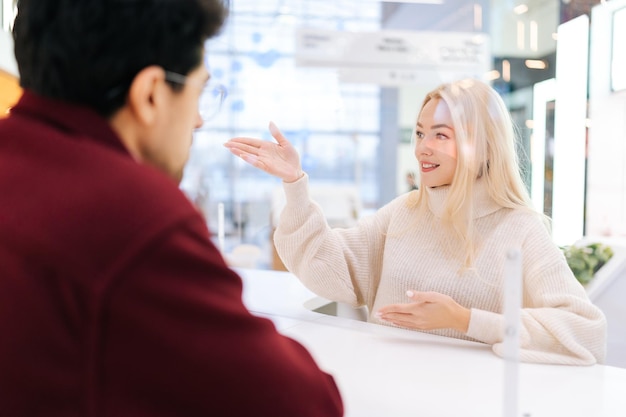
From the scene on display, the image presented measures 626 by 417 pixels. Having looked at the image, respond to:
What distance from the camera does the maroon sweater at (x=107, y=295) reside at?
46 centimetres

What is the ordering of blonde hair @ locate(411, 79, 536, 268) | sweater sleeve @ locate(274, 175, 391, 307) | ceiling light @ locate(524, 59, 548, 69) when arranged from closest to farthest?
blonde hair @ locate(411, 79, 536, 268), sweater sleeve @ locate(274, 175, 391, 307), ceiling light @ locate(524, 59, 548, 69)

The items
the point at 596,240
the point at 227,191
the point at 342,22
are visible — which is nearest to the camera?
the point at 596,240

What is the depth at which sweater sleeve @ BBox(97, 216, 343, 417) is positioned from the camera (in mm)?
469

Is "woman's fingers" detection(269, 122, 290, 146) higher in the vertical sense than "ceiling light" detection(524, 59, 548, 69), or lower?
lower

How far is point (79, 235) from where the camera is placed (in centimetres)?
46

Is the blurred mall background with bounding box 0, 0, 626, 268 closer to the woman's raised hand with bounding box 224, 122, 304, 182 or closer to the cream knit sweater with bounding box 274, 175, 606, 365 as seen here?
the cream knit sweater with bounding box 274, 175, 606, 365

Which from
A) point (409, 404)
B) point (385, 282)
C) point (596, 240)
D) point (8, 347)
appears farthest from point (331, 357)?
point (596, 240)

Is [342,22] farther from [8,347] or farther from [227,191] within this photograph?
[8,347]

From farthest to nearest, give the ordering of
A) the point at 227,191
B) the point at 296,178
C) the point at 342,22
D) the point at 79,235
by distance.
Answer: the point at 227,191 → the point at 342,22 → the point at 296,178 → the point at 79,235

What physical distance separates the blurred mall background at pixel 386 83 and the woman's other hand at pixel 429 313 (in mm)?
1677

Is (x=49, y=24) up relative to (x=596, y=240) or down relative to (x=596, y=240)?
up

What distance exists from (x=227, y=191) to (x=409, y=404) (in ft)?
14.6

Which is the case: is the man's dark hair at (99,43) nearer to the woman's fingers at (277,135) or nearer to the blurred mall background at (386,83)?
the woman's fingers at (277,135)

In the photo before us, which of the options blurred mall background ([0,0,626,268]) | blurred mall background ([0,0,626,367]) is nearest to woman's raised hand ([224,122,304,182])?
blurred mall background ([0,0,626,367])
